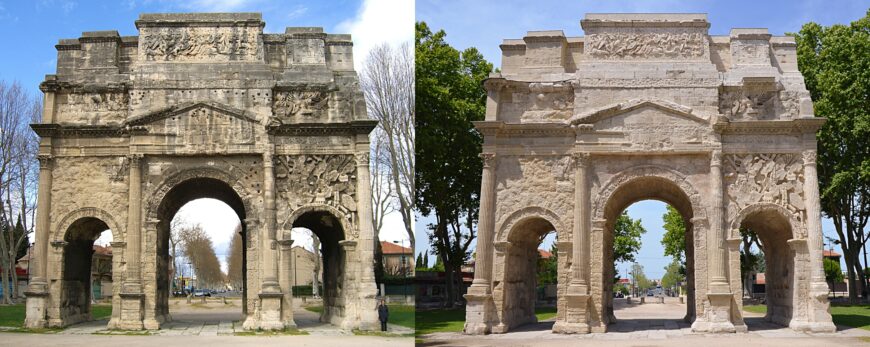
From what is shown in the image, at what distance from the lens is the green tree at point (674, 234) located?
55.1m

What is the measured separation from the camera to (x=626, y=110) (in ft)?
80.3

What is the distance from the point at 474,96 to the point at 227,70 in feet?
44.5

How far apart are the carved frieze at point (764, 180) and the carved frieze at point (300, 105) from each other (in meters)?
12.4

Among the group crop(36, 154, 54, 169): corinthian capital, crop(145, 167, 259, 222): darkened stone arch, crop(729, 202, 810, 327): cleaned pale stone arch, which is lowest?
crop(729, 202, 810, 327): cleaned pale stone arch

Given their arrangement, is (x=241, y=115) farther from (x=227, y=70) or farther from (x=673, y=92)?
(x=673, y=92)

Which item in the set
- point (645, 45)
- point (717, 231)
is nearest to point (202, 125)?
point (645, 45)

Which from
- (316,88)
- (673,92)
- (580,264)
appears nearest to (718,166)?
(673,92)

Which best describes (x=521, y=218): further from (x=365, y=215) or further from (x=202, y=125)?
(x=202, y=125)

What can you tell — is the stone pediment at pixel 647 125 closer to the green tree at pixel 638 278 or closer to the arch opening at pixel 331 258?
the arch opening at pixel 331 258

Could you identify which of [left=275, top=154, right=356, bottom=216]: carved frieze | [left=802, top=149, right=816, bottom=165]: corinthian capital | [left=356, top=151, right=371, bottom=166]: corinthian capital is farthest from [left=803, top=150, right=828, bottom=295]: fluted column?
[left=275, top=154, right=356, bottom=216]: carved frieze

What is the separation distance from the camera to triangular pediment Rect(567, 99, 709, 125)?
24.3m

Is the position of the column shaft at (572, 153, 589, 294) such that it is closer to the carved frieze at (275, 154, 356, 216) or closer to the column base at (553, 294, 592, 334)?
the column base at (553, 294, 592, 334)

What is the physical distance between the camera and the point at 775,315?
26.0 meters

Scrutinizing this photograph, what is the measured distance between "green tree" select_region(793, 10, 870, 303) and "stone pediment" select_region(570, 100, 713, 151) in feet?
37.4
